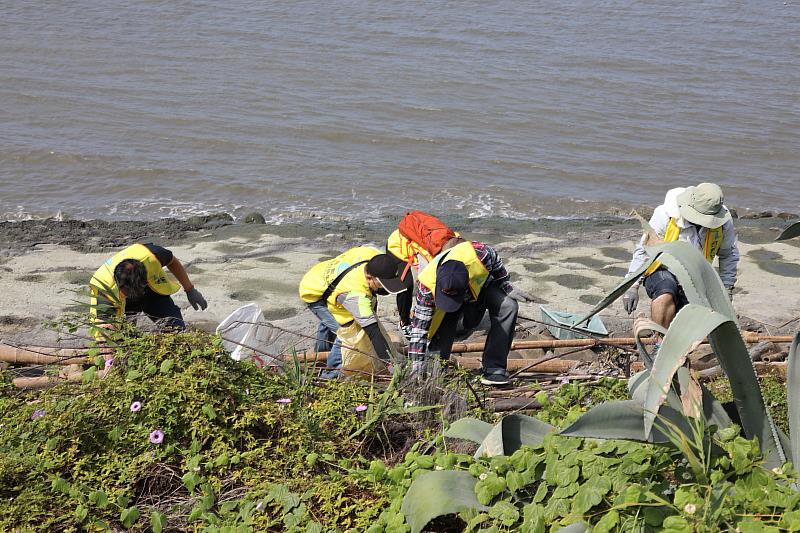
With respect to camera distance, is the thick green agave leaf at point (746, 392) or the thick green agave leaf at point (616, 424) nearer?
the thick green agave leaf at point (616, 424)

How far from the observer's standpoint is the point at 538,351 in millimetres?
6895

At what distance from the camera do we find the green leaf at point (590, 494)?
8.11ft

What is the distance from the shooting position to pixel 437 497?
9.00 feet

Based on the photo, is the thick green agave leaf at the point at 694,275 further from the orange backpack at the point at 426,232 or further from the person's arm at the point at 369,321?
the orange backpack at the point at 426,232

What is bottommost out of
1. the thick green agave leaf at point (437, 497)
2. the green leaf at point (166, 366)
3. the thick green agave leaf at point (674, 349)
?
the green leaf at point (166, 366)

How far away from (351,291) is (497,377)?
116 centimetres

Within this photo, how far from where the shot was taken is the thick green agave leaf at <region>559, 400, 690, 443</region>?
8.04 ft

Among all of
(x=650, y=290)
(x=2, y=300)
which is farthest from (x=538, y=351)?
(x=2, y=300)

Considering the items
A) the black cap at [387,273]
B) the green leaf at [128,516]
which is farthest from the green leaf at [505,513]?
the black cap at [387,273]

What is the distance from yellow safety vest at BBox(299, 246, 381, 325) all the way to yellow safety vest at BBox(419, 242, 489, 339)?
1.49ft

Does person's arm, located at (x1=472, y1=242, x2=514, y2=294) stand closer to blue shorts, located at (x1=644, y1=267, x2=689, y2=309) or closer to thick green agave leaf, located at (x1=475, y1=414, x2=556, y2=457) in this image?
blue shorts, located at (x1=644, y1=267, x2=689, y2=309)

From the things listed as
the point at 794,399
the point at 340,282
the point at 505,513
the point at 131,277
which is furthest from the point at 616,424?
the point at 131,277

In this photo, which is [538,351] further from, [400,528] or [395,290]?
[400,528]

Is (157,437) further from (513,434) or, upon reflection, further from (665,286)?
(665,286)
